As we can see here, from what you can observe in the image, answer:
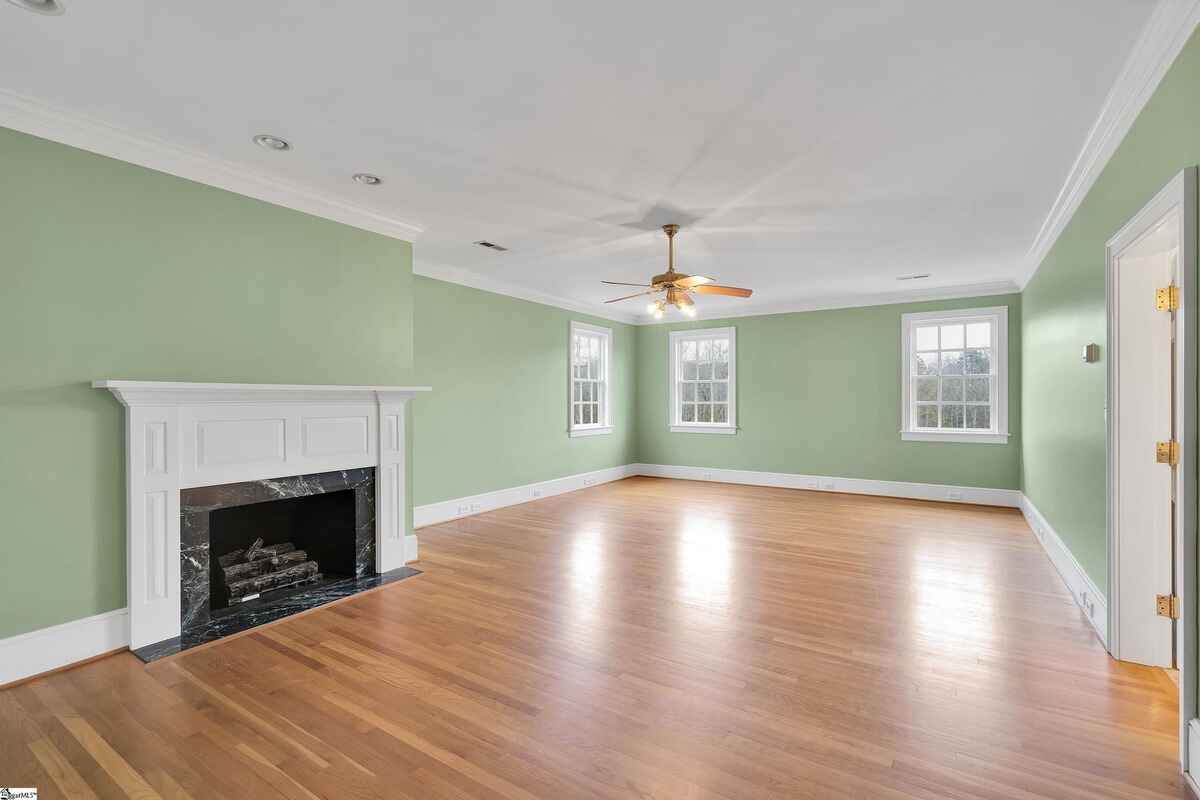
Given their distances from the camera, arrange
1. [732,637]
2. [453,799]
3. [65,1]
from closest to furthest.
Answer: [453,799] → [65,1] → [732,637]

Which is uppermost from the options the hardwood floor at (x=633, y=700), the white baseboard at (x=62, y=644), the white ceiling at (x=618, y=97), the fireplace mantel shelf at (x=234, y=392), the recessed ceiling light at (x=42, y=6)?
the recessed ceiling light at (x=42, y=6)

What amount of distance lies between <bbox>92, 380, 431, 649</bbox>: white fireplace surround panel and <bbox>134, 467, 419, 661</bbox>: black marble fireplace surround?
0.06m

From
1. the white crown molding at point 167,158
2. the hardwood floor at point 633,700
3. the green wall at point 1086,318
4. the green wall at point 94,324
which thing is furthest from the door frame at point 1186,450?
the green wall at point 94,324

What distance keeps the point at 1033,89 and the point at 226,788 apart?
163 inches

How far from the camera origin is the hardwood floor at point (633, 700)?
6.36 feet

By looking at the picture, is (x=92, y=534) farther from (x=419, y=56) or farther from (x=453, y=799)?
(x=419, y=56)

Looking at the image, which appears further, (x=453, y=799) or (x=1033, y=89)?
(x=1033, y=89)

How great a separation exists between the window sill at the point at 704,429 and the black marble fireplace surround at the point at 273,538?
540 cm

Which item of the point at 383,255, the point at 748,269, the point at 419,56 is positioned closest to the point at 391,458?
the point at 383,255

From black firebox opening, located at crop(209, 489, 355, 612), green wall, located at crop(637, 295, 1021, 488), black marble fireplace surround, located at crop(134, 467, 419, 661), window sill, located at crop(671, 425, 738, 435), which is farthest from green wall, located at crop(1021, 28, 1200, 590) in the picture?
black firebox opening, located at crop(209, 489, 355, 612)

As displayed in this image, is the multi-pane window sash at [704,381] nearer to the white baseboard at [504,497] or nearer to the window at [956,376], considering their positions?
the white baseboard at [504,497]

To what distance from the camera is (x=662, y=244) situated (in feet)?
16.2

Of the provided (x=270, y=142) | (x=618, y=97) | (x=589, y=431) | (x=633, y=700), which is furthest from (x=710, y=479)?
(x=270, y=142)

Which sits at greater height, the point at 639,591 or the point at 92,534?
the point at 92,534
